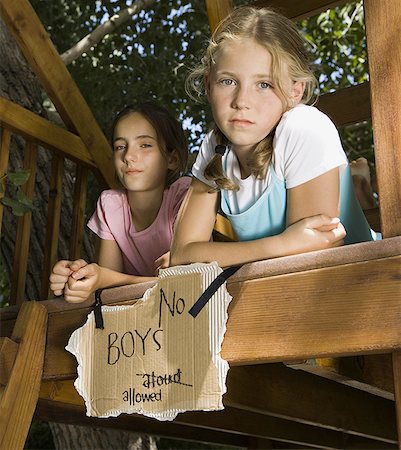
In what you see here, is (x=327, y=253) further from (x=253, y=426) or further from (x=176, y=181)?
(x=253, y=426)

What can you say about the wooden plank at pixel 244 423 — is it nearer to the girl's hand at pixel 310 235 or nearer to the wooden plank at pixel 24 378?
the wooden plank at pixel 24 378

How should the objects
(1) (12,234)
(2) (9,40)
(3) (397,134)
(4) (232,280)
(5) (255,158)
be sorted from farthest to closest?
(2) (9,40), (1) (12,234), (5) (255,158), (4) (232,280), (3) (397,134)

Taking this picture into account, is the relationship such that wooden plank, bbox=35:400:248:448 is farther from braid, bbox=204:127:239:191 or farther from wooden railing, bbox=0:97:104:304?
braid, bbox=204:127:239:191

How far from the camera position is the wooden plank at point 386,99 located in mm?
1454

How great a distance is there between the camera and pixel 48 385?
2.14 meters

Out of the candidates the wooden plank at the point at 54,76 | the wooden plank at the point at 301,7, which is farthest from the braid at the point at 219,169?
the wooden plank at the point at 54,76

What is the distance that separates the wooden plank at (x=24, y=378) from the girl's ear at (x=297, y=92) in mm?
796

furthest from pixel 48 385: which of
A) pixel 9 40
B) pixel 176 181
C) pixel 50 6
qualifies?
pixel 50 6

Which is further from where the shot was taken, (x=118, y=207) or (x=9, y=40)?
(x=9, y=40)

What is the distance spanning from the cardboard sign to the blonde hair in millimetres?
327

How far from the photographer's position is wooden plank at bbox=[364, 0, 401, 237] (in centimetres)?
145

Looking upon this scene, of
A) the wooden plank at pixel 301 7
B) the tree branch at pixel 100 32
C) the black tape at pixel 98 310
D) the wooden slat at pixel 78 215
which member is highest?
the tree branch at pixel 100 32

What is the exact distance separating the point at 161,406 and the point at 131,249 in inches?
36.3

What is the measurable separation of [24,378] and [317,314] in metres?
0.80
